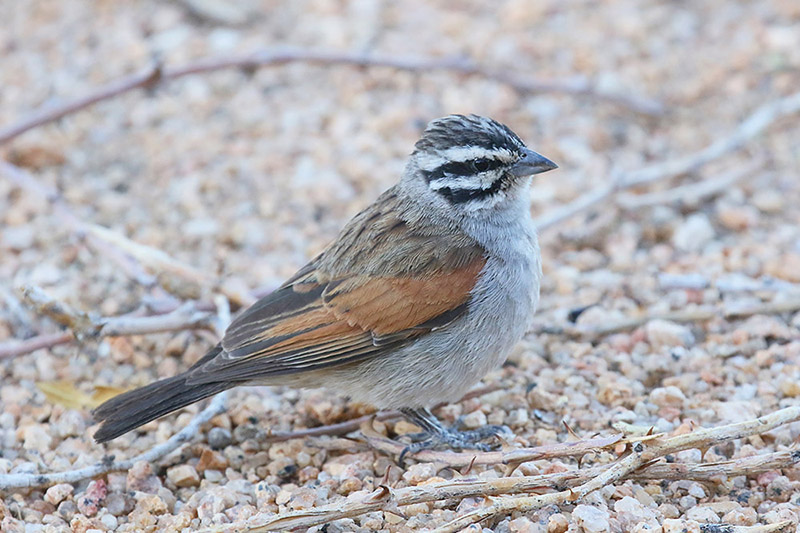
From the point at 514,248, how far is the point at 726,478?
5.63 feet

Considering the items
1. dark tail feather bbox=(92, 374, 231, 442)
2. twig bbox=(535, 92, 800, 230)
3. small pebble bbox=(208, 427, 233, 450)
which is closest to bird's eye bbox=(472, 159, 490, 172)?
twig bbox=(535, 92, 800, 230)

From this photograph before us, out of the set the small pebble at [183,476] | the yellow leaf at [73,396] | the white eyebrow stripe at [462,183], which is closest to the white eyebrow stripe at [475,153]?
the white eyebrow stripe at [462,183]

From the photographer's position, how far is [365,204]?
7.55 m

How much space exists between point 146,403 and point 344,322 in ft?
3.60

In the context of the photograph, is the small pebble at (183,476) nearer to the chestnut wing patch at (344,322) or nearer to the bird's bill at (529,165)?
the chestnut wing patch at (344,322)

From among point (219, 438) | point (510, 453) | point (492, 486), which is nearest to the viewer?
point (492, 486)

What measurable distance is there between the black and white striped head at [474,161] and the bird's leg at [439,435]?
1.23 metres

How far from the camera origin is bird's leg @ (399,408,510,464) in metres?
5.14

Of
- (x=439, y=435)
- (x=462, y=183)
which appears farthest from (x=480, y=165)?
(x=439, y=435)

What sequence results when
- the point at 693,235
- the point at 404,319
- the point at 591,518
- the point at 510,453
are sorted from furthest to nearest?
1. the point at 693,235
2. the point at 404,319
3. the point at 510,453
4. the point at 591,518

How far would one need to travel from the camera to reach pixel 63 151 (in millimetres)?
8070

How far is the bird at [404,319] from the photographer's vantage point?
5.10 meters

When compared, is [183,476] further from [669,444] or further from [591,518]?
[669,444]

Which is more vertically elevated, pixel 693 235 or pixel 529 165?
pixel 529 165
